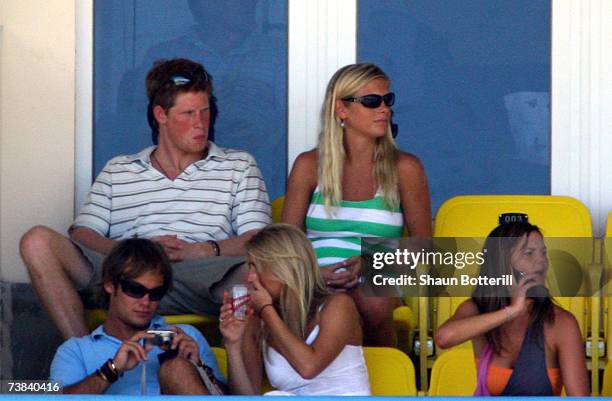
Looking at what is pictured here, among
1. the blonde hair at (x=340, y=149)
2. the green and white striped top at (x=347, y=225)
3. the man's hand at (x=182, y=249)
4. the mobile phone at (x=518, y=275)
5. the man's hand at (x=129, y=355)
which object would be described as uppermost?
the blonde hair at (x=340, y=149)

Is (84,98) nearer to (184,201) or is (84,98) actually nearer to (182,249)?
(184,201)

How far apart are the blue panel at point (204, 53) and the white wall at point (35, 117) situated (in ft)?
0.46

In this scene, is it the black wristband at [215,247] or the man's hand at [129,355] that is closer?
the man's hand at [129,355]

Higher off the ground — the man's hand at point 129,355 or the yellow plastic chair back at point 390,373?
the man's hand at point 129,355

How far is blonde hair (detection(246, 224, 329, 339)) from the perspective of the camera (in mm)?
5223

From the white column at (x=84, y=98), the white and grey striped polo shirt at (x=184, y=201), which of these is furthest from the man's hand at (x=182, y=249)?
the white column at (x=84, y=98)

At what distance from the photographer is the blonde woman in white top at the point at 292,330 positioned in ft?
16.9

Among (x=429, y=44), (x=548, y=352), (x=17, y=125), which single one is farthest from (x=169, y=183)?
(x=548, y=352)

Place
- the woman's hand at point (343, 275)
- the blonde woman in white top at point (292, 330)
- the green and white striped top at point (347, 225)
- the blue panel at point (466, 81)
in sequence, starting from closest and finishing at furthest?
the blonde woman in white top at point (292, 330)
the woman's hand at point (343, 275)
the green and white striped top at point (347, 225)
the blue panel at point (466, 81)

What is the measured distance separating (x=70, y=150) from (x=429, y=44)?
1526mm

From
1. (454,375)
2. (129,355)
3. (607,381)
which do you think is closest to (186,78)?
(129,355)

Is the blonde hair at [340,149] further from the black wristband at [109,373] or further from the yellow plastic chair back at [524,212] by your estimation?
the black wristband at [109,373]

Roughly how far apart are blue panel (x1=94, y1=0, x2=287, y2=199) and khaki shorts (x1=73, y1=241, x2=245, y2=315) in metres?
0.93

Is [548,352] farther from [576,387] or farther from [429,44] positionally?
[429,44]
